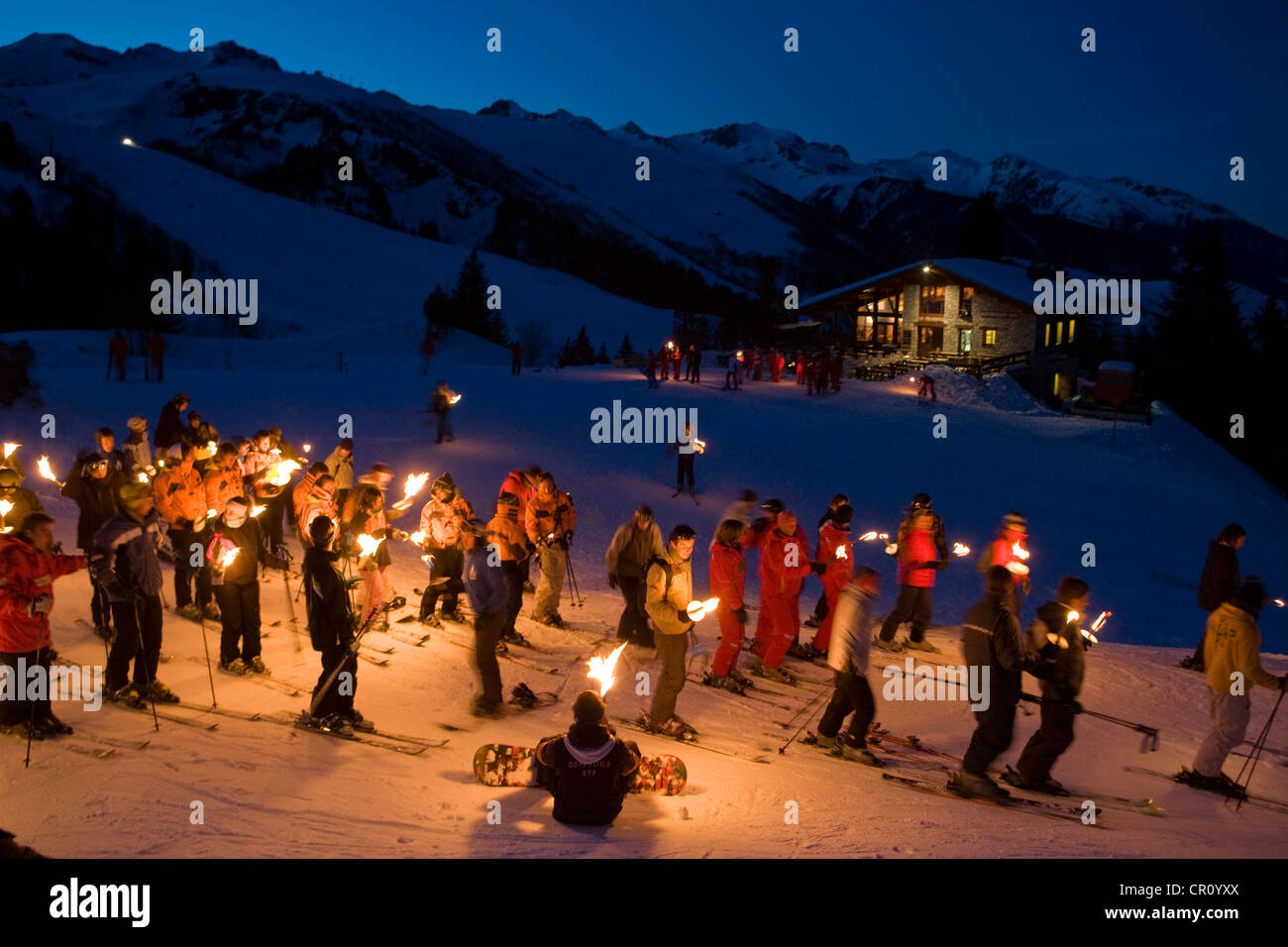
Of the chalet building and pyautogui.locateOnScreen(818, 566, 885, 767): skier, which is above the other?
the chalet building

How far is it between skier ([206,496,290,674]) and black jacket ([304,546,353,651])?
1029mm

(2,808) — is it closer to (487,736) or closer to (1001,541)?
(487,736)

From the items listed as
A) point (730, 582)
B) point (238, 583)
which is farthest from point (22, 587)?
point (730, 582)

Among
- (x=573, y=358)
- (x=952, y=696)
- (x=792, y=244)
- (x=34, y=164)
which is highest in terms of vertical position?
(x=792, y=244)

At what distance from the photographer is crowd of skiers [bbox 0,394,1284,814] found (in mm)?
6219

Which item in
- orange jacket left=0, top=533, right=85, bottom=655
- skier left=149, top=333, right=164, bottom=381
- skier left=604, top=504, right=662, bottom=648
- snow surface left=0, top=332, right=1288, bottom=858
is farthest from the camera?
skier left=149, top=333, right=164, bottom=381

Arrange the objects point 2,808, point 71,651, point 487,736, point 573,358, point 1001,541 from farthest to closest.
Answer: point 573,358, point 1001,541, point 71,651, point 487,736, point 2,808

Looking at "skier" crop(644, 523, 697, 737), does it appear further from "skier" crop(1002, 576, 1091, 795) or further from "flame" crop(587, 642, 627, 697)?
"skier" crop(1002, 576, 1091, 795)

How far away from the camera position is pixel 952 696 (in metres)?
8.56

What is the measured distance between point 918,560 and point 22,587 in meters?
7.90

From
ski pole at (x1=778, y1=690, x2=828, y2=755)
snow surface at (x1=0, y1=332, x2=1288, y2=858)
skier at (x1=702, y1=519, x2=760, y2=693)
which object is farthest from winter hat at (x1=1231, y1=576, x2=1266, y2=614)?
skier at (x1=702, y1=519, x2=760, y2=693)
